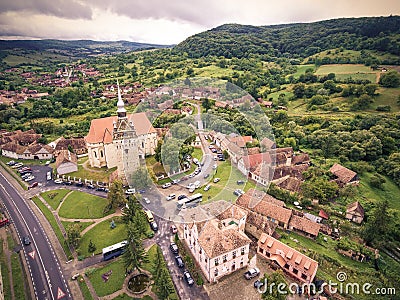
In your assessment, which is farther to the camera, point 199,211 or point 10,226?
point 10,226

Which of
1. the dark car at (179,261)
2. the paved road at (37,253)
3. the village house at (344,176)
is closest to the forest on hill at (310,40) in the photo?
the village house at (344,176)

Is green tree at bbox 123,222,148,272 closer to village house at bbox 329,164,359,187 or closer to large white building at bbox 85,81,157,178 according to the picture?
large white building at bbox 85,81,157,178

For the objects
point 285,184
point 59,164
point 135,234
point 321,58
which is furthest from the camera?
point 321,58

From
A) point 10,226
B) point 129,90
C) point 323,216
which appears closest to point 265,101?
point 323,216

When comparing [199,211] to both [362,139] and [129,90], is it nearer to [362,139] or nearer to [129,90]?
[362,139]

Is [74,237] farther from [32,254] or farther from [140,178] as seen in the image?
[140,178]

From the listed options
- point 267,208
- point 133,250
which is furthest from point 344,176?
point 133,250

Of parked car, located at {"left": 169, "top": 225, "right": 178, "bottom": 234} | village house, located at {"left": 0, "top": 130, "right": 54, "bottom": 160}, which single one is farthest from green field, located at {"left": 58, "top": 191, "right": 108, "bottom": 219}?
village house, located at {"left": 0, "top": 130, "right": 54, "bottom": 160}
